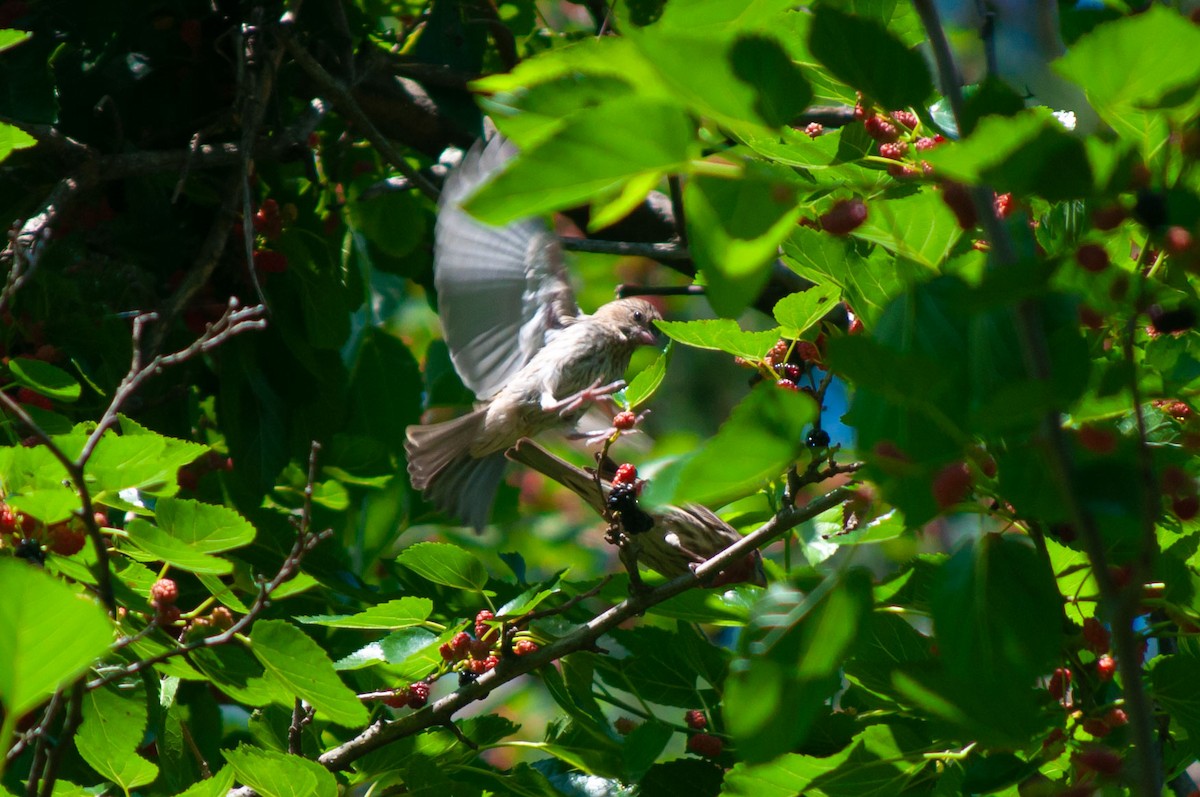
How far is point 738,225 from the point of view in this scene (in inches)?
38.8

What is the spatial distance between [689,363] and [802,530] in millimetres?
6890

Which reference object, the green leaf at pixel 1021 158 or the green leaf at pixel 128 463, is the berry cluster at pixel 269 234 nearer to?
the green leaf at pixel 128 463

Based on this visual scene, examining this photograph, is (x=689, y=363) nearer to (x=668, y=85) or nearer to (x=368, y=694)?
(x=368, y=694)

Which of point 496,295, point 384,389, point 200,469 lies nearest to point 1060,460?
point 200,469

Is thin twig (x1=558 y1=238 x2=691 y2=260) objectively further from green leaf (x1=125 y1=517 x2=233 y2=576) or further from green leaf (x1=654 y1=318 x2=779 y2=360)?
green leaf (x1=125 y1=517 x2=233 y2=576)

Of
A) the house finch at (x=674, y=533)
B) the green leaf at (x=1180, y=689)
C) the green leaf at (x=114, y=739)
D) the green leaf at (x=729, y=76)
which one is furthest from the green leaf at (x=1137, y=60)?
the house finch at (x=674, y=533)

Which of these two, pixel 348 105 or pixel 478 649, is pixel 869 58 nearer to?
pixel 478 649

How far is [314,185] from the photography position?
352 cm

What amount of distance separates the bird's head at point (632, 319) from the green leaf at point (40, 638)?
3365mm

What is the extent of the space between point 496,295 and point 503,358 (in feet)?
0.86

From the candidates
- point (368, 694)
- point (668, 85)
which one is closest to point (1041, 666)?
point (668, 85)

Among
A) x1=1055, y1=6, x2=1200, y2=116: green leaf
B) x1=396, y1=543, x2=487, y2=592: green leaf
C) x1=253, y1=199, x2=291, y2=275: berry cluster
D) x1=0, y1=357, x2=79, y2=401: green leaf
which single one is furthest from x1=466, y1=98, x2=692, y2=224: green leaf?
x1=253, y1=199, x2=291, y2=275: berry cluster

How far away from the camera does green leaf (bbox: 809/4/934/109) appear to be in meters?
1.09

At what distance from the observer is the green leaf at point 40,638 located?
3.12ft
